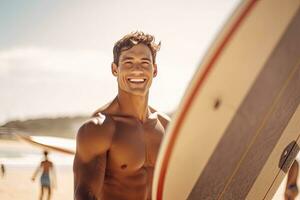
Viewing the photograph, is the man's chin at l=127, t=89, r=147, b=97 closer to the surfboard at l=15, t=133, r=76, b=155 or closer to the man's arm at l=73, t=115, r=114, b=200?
the man's arm at l=73, t=115, r=114, b=200

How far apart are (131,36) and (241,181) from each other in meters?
0.95

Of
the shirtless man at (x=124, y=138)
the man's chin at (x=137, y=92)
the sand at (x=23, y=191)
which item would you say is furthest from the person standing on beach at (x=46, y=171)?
the man's chin at (x=137, y=92)

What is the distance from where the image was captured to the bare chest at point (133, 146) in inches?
78.2

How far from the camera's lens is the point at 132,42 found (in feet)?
6.76

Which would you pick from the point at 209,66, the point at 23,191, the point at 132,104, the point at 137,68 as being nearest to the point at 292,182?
the point at 132,104

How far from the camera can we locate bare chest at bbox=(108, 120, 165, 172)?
6.52 feet

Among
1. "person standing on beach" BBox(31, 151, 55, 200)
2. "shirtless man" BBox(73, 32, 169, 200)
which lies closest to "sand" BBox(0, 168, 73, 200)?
"person standing on beach" BBox(31, 151, 55, 200)

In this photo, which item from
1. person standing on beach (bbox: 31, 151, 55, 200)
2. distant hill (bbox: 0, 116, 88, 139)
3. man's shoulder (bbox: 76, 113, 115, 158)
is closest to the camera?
man's shoulder (bbox: 76, 113, 115, 158)

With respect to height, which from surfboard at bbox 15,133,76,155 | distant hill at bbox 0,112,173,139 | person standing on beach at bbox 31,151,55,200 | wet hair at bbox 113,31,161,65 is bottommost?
distant hill at bbox 0,112,173,139

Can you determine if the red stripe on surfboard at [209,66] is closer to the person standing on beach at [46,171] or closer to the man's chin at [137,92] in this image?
the man's chin at [137,92]

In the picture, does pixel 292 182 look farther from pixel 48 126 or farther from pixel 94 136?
pixel 48 126

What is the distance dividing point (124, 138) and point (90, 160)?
25 centimetres

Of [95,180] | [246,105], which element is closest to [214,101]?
[246,105]

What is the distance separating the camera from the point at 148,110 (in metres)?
2.32
